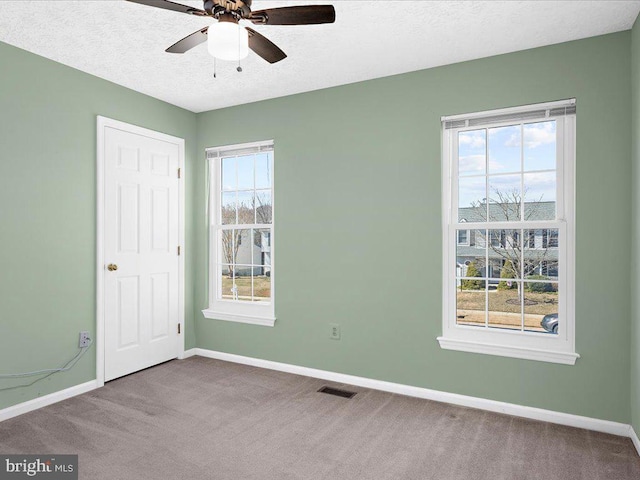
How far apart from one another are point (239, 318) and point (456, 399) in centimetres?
216

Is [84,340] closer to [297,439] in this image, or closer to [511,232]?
[297,439]

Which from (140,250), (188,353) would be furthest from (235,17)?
(188,353)

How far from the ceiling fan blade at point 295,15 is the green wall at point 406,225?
64.7 inches


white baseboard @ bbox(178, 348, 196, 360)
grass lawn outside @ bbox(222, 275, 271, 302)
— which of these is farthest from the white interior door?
grass lawn outside @ bbox(222, 275, 271, 302)

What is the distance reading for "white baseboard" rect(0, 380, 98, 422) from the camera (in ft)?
9.51

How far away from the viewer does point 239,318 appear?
4.22 metres

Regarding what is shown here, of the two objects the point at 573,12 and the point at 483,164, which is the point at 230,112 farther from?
the point at 573,12

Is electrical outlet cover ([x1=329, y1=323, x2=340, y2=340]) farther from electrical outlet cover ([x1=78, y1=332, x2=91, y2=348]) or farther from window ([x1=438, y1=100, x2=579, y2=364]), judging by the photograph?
electrical outlet cover ([x1=78, y1=332, x2=91, y2=348])

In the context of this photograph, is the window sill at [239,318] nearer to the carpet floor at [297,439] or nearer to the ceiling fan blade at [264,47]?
the carpet floor at [297,439]

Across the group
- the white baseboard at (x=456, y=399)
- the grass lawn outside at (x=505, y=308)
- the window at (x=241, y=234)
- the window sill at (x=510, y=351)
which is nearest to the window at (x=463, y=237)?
A: the grass lawn outside at (x=505, y=308)

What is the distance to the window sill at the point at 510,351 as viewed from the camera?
2.85 metres

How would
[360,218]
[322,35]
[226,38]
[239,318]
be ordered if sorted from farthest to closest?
[239,318] < [360,218] < [322,35] < [226,38]

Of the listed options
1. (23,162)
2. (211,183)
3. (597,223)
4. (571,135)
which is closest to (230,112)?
(211,183)

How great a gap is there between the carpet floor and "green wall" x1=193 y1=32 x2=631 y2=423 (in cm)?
32
